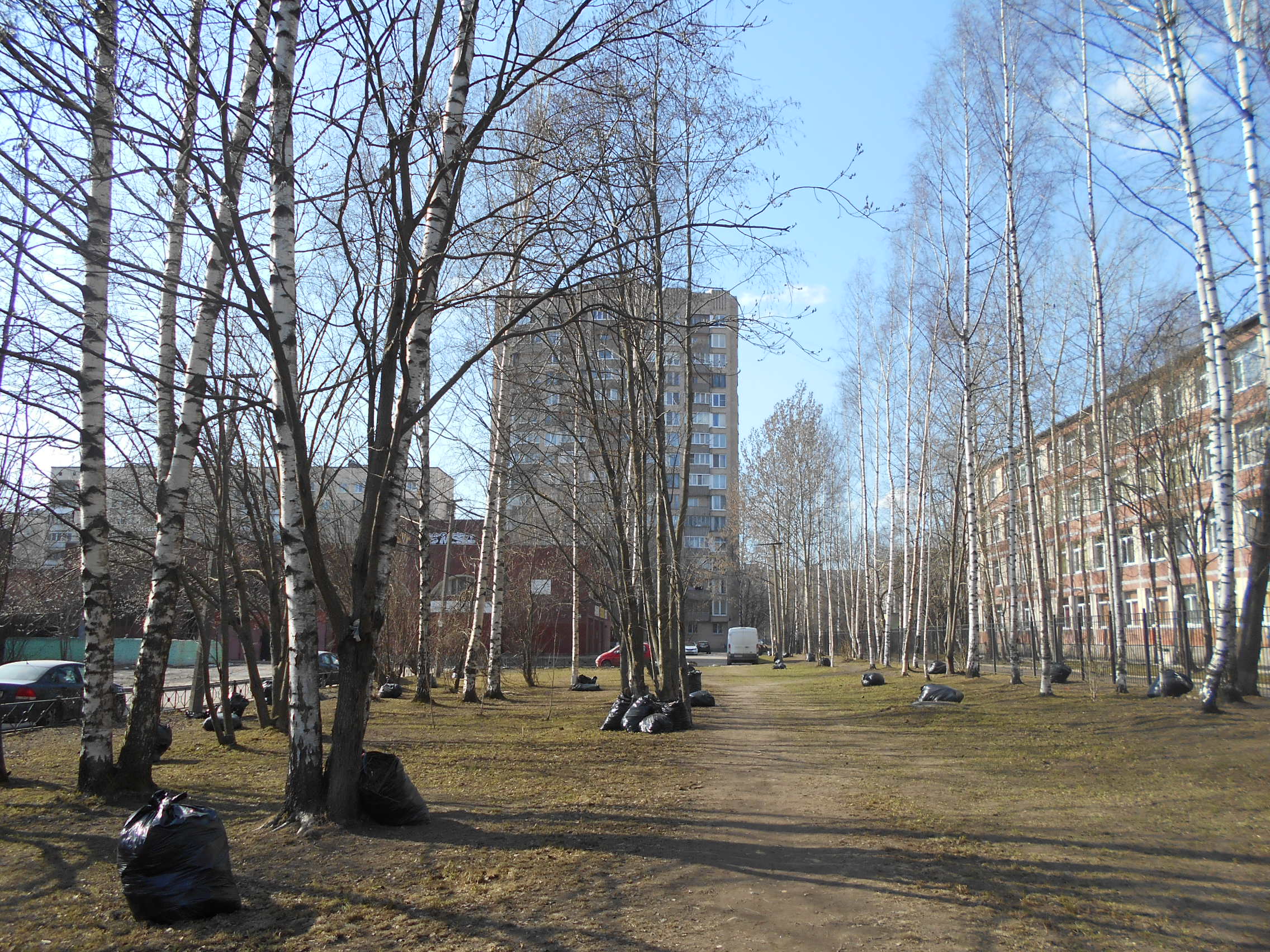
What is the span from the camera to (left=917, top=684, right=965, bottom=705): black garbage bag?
15.9 metres

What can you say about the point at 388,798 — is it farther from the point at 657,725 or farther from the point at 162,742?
the point at 657,725

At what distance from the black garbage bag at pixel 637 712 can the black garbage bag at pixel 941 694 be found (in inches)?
244

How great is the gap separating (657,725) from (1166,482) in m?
17.3

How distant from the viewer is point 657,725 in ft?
40.8

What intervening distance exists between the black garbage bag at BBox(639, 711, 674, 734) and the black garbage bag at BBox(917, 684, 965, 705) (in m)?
6.34

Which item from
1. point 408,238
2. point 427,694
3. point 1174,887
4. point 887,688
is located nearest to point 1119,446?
point 887,688

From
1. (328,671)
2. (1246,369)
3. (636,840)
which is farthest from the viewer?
(1246,369)

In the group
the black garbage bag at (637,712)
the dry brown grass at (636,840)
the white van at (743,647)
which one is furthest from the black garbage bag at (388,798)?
the white van at (743,647)

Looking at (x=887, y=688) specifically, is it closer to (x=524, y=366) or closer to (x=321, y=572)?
(x=524, y=366)

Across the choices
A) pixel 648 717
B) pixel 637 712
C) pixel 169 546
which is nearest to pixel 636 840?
pixel 169 546

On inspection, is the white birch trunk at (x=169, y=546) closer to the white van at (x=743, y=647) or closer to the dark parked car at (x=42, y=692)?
the dark parked car at (x=42, y=692)

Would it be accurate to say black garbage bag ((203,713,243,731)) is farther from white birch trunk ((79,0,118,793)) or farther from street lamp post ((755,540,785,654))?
street lamp post ((755,540,785,654))

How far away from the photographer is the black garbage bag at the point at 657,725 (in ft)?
40.7

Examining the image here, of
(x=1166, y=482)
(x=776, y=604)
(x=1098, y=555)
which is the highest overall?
(x=1166, y=482)
